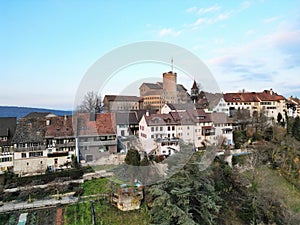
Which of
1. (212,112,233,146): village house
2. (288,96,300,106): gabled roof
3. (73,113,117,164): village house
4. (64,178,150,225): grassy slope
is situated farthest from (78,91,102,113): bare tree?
(288,96,300,106): gabled roof

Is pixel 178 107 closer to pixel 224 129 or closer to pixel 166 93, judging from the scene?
pixel 166 93

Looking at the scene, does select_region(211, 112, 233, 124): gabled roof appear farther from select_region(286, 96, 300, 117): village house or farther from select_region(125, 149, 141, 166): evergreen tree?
select_region(286, 96, 300, 117): village house

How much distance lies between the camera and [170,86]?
9.41 m

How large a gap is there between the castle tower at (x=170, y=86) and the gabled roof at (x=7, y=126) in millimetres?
10281

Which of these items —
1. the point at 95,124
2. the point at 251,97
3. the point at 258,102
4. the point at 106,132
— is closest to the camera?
the point at 95,124

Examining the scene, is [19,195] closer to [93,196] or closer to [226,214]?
[93,196]

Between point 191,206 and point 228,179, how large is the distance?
5.14 metres

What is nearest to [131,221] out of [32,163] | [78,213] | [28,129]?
[78,213]

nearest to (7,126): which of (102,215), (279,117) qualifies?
(102,215)

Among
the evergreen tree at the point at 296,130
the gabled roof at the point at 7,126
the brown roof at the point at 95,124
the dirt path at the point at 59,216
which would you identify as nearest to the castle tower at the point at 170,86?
the brown roof at the point at 95,124

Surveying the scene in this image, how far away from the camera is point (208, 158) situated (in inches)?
504

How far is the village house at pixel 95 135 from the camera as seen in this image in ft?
36.3

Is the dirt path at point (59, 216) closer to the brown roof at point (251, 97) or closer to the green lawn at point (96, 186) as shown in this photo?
the green lawn at point (96, 186)

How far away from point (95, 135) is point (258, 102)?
889 inches
